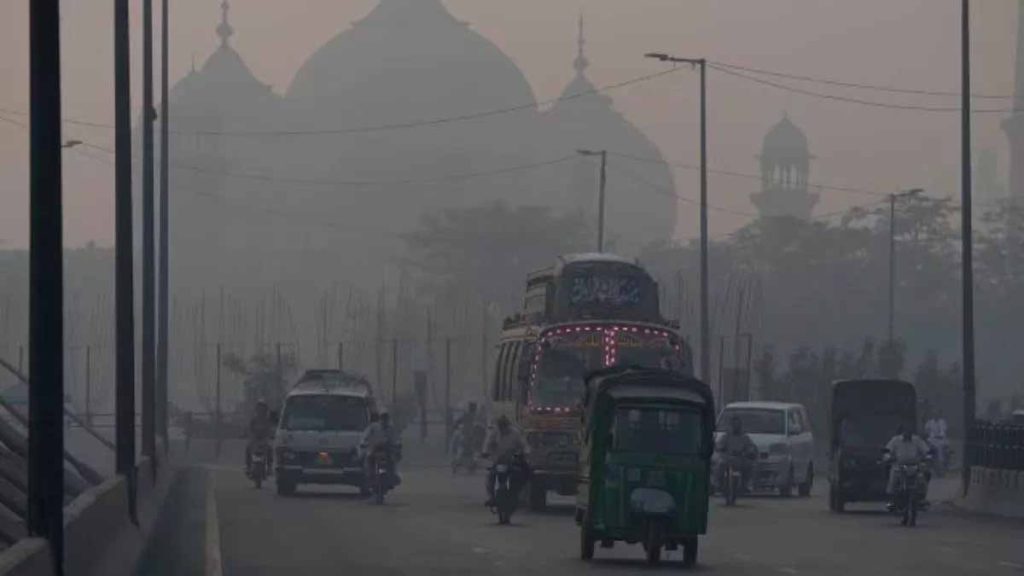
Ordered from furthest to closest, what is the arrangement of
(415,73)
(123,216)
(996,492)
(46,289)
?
(415,73) → (996,492) → (123,216) → (46,289)

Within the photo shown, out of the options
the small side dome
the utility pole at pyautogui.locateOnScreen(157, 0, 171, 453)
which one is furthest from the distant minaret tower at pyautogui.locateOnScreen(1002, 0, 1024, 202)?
the utility pole at pyautogui.locateOnScreen(157, 0, 171, 453)

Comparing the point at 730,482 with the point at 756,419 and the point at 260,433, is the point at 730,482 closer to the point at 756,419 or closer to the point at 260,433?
the point at 756,419

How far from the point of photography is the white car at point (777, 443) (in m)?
45.0

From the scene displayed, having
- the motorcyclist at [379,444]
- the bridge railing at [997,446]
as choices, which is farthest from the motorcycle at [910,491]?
the motorcyclist at [379,444]

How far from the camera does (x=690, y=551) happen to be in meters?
25.3

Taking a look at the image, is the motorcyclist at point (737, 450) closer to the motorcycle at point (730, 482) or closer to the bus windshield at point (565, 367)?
the motorcycle at point (730, 482)

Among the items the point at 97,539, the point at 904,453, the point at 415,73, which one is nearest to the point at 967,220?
the point at 904,453

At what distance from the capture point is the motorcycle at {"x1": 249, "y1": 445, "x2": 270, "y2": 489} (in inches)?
1780

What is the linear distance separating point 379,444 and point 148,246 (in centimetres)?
605

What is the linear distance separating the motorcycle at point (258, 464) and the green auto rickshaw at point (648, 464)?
18800mm

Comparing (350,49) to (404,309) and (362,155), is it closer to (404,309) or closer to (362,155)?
(362,155)

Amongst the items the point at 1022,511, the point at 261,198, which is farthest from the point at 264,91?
the point at 1022,511

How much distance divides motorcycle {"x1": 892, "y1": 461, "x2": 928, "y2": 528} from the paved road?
0.82ft

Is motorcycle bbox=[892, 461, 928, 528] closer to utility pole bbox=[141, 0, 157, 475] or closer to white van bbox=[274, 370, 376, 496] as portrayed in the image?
white van bbox=[274, 370, 376, 496]
